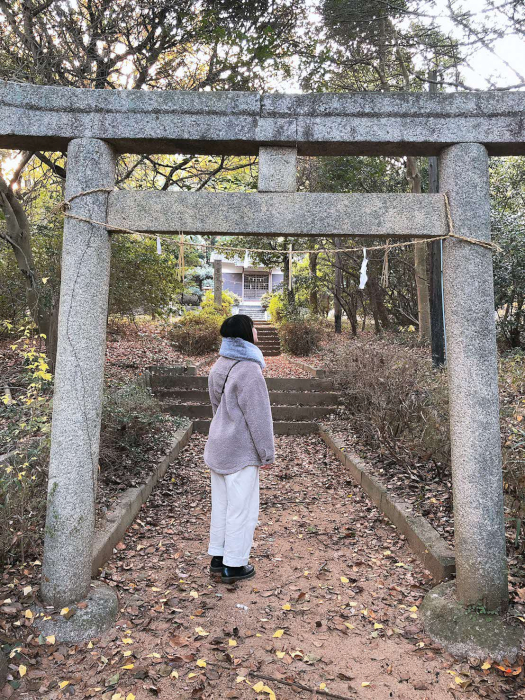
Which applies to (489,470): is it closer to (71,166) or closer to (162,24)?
(71,166)

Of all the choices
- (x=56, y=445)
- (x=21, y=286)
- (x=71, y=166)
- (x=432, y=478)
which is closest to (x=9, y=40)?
(x=21, y=286)

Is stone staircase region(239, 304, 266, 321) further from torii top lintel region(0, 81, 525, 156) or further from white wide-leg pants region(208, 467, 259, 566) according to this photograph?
torii top lintel region(0, 81, 525, 156)

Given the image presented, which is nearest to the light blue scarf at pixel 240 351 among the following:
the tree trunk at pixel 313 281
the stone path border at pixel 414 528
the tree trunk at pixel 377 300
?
the stone path border at pixel 414 528

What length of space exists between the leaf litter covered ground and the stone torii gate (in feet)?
0.95

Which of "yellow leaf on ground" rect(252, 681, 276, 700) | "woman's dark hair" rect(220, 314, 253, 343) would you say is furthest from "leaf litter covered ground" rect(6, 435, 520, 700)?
"woman's dark hair" rect(220, 314, 253, 343)

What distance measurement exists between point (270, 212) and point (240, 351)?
3.49ft

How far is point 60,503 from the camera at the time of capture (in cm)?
310

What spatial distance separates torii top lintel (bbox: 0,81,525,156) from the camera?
3.11 metres

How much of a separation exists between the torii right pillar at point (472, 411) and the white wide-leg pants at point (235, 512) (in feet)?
4.39

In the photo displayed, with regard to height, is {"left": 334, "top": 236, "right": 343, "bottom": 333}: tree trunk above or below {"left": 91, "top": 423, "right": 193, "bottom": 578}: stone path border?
above

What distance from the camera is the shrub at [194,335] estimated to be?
12.6 meters

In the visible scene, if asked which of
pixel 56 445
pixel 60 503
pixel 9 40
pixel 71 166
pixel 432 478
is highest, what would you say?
pixel 9 40

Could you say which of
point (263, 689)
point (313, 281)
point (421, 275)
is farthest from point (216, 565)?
point (313, 281)

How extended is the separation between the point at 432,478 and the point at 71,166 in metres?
4.45
